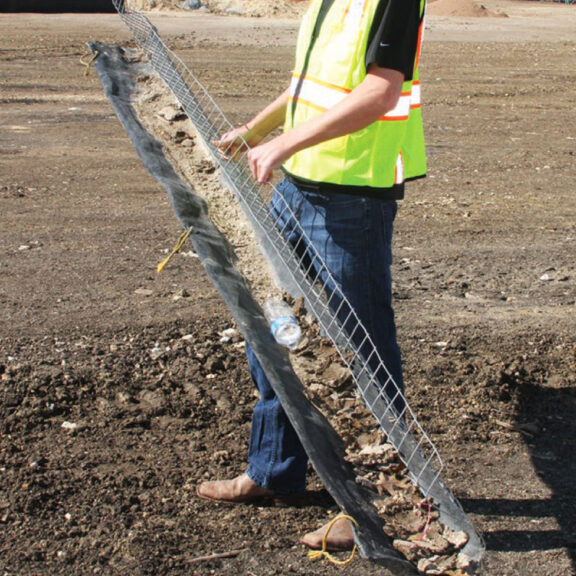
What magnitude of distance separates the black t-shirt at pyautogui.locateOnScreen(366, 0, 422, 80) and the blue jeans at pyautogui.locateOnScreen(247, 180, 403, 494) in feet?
1.53

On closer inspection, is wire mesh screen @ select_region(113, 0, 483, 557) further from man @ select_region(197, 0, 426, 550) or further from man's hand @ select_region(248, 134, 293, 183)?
man's hand @ select_region(248, 134, 293, 183)

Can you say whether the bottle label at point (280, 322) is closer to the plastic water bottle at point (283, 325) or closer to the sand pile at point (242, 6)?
the plastic water bottle at point (283, 325)

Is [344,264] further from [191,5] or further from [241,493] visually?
[191,5]

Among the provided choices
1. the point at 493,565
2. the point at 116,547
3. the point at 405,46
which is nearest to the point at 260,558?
the point at 116,547

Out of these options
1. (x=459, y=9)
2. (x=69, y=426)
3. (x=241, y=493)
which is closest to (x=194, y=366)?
(x=69, y=426)

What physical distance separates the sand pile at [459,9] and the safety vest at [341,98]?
69.8 feet

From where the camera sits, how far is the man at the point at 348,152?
260 centimetres

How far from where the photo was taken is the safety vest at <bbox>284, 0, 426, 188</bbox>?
268 centimetres

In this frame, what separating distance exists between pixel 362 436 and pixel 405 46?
1.24 m

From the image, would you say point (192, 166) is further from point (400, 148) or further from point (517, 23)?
point (517, 23)

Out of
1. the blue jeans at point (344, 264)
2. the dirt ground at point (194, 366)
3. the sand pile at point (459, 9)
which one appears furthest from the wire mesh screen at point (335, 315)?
the sand pile at point (459, 9)

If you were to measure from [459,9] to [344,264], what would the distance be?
22.0 metres

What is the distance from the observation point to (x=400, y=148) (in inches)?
113

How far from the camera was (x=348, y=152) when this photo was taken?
2.79 meters
